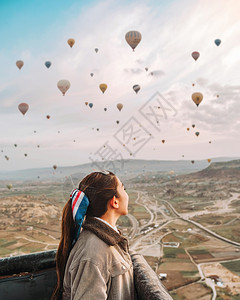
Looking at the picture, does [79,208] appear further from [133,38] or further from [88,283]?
[133,38]

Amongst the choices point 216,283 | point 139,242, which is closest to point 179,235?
point 139,242

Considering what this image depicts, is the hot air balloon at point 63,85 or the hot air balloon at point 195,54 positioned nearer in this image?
the hot air balloon at point 63,85

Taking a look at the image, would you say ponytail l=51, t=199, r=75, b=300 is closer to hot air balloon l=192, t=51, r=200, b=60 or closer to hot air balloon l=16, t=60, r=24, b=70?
hot air balloon l=192, t=51, r=200, b=60

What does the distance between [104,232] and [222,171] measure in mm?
83939

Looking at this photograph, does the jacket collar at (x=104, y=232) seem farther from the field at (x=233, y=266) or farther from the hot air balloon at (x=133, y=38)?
Result: the hot air balloon at (x=133, y=38)

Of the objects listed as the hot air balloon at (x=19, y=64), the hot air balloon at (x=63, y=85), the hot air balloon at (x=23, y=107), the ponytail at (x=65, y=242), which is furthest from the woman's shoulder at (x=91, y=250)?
the hot air balloon at (x=19, y=64)

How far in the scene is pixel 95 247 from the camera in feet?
5.60

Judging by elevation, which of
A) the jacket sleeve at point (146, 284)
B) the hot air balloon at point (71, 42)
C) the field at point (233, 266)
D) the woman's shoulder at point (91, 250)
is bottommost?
the field at point (233, 266)

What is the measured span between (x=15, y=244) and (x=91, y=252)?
97.2ft

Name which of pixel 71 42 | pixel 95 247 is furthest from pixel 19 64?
pixel 95 247

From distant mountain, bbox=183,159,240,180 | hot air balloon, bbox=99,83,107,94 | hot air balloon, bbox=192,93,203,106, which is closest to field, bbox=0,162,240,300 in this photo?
hot air balloon, bbox=192,93,203,106

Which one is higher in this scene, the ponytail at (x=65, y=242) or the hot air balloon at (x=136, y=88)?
the hot air balloon at (x=136, y=88)

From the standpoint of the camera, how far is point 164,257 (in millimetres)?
22797

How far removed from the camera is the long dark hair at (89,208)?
194cm
